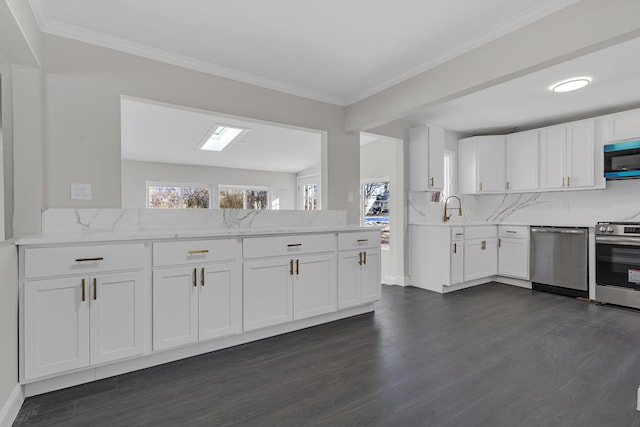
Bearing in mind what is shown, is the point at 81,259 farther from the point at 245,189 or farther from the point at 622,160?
the point at 245,189

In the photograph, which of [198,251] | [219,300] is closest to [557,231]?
[219,300]

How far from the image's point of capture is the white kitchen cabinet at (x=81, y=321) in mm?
1738

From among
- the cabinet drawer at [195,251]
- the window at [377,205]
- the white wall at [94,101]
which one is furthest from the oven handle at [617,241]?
the white wall at [94,101]

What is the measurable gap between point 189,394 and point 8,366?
0.88m

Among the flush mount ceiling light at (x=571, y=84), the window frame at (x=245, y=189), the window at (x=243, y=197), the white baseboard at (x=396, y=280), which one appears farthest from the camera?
Answer: the window at (x=243, y=197)

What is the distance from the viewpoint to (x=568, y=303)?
3670 millimetres

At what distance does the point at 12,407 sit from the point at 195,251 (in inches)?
45.8

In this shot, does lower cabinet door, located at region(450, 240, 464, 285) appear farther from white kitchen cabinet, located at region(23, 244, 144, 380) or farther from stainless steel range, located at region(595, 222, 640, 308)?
white kitchen cabinet, located at region(23, 244, 144, 380)

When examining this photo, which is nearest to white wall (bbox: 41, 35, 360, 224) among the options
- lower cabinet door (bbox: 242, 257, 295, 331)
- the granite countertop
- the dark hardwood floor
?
the granite countertop

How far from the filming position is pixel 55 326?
1.78 m

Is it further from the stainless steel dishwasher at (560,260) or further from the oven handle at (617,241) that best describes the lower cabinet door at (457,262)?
the oven handle at (617,241)

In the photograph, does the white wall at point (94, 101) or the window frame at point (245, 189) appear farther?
the window frame at point (245, 189)

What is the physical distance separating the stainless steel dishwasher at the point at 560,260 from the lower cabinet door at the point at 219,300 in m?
3.95

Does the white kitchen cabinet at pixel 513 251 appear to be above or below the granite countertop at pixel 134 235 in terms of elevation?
below
